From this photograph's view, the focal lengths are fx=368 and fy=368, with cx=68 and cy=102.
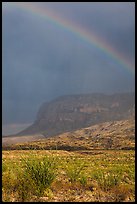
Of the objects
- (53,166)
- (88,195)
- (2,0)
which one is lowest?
(88,195)

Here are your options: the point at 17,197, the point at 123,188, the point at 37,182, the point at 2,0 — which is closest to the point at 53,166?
the point at 37,182

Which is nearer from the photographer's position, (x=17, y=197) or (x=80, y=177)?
(x=17, y=197)

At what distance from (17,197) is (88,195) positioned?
108 inches

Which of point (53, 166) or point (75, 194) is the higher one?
point (53, 166)

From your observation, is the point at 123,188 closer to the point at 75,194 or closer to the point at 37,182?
the point at 75,194

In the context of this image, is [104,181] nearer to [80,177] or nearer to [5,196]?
[80,177]

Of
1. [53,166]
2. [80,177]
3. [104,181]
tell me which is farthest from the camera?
[80,177]

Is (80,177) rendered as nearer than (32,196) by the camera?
No

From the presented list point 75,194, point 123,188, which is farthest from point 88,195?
point 123,188

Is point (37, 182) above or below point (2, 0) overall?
below

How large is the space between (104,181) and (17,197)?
12.1 feet

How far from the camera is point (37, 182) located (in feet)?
41.9

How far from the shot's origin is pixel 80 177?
16.0 metres

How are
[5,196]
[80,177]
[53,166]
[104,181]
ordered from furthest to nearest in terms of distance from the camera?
[80,177]
[104,181]
[53,166]
[5,196]
